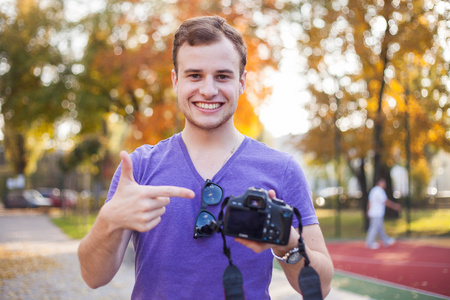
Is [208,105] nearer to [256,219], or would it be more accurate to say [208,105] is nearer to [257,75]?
[256,219]

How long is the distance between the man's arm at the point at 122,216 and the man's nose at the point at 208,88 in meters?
0.49

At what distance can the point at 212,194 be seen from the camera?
2.07 m

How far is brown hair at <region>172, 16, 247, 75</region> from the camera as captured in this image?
2.18m

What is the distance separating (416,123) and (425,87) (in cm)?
232

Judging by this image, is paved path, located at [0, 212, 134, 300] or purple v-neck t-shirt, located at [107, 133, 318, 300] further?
paved path, located at [0, 212, 134, 300]

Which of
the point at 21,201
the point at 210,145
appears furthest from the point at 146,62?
the point at 21,201

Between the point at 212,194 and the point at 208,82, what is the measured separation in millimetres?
493

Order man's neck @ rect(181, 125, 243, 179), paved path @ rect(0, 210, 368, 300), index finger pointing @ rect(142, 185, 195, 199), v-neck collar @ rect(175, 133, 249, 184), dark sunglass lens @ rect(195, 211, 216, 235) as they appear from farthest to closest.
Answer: paved path @ rect(0, 210, 368, 300) → man's neck @ rect(181, 125, 243, 179) → v-neck collar @ rect(175, 133, 249, 184) → dark sunglass lens @ rect(195, 211, 216, 235) → index finger pointing @ rect(142, 185, 195, 199)

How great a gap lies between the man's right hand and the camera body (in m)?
0.17

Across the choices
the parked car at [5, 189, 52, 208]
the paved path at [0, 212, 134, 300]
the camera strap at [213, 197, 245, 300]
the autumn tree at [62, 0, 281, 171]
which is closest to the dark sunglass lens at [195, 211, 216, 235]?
the camera strap at [213, 197, 245, 300]

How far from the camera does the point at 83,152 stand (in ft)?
83.4

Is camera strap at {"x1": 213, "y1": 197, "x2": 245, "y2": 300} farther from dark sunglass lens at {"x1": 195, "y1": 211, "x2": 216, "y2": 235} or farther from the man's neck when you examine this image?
the man's neck

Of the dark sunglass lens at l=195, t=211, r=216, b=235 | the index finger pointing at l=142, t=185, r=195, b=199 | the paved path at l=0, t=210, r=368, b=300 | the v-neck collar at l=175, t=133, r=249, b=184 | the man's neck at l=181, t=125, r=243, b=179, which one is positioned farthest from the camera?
the paved path at l=0, t=210, r=368, b=300

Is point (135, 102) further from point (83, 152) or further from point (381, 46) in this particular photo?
point (381, 46)
